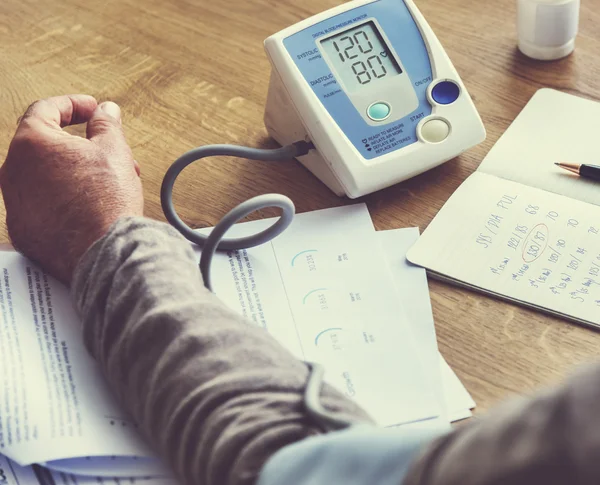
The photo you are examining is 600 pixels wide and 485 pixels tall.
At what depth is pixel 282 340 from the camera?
71 centimetres

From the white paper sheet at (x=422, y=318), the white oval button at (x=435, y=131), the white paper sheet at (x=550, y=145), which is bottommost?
the white paper sheet at (x=422, y=318)

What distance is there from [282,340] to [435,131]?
0.29m

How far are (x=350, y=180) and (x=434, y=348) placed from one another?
0.20 m

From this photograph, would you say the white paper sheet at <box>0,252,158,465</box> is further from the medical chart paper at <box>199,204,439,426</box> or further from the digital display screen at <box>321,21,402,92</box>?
the digital display screen at <box>321,21,402,92</box>

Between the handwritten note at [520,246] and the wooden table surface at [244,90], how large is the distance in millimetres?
17

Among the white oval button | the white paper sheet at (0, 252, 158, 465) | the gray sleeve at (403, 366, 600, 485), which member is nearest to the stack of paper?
the white paper sheet at (0, 252, 158, 465)

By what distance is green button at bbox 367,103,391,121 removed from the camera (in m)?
0.86

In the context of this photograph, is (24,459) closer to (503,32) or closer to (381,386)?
(381,386)

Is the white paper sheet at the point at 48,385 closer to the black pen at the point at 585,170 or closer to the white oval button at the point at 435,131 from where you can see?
the white oval button at the point at 435,131

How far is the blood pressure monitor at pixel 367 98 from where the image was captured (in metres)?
0.83

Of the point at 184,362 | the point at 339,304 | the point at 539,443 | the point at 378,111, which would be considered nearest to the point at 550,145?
the point at 378,111

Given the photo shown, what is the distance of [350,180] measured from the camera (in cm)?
82

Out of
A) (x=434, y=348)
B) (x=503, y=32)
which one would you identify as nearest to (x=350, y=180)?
(x=434, y=348)

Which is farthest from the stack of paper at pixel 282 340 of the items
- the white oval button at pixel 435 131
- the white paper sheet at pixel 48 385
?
the white oval button at pixel 435 131
